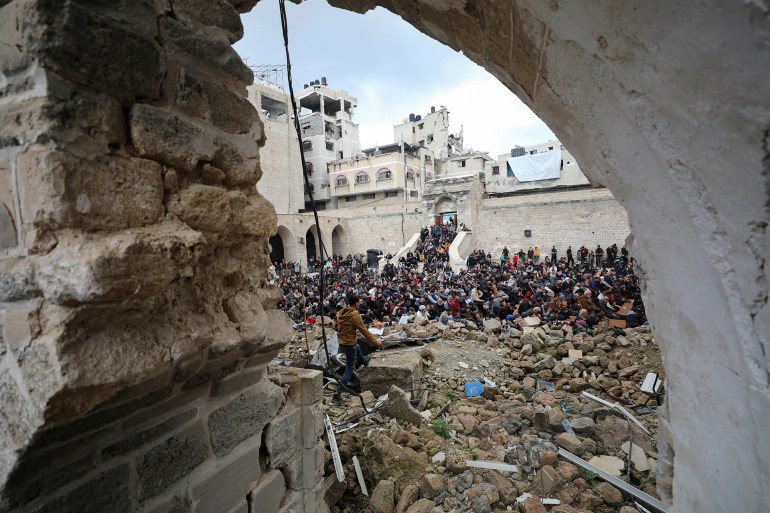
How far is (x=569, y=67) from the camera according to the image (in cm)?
129

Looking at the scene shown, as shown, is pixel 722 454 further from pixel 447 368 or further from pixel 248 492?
pixel 447 368

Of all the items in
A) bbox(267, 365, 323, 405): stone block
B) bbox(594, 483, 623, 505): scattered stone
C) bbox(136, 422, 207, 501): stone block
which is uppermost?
bbox(136, 422, 207, 501): stone block

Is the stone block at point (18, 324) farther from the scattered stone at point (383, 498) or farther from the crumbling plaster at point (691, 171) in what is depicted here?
the scattered stone at point (383, 498)

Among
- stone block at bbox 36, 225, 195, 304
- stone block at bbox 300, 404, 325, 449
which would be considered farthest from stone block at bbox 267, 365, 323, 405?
stone block at bbox 36, 225, 195, 304

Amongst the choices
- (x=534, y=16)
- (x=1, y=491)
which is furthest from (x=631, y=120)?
(x=1, y=491)

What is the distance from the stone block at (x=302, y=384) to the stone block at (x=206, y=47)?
189 cm

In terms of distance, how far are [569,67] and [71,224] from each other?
5.60 ft

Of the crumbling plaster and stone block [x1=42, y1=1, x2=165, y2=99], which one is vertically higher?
stone block [x1=42, y1=1, x2=165, y2=99]

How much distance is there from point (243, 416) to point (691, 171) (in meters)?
2.19

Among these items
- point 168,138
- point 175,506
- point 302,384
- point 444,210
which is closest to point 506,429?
point 302,384

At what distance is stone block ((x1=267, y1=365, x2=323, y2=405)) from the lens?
2625 mm

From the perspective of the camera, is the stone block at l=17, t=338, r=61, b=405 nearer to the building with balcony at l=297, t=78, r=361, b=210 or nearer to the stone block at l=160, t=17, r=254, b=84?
the stone block at l=160, t=17, r=254, b=84

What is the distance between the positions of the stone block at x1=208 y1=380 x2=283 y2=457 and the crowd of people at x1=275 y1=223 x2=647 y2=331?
8.57 ft

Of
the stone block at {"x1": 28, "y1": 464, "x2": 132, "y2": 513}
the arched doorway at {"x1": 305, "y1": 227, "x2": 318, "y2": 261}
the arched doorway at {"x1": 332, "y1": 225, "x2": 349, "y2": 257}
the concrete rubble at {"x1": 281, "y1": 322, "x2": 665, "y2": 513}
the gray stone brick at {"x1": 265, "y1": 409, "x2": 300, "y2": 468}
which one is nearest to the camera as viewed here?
the stone block at {"x1": 28, "y1": 464, "x2": 132, "y2": 513}
